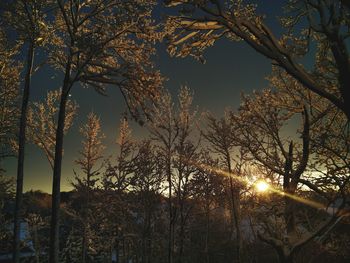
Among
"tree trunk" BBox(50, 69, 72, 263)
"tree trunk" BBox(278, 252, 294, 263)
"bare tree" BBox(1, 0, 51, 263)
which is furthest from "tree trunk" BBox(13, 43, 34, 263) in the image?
"tree trunk" BBox(278, 252, 294, 263)

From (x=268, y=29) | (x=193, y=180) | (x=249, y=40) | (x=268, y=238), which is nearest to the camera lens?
(x=249, y=40)

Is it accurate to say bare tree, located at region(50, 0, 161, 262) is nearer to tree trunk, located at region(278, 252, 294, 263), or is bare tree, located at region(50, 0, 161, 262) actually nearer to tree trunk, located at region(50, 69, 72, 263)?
tree trunk, located at region(50, 69, 72, 263)

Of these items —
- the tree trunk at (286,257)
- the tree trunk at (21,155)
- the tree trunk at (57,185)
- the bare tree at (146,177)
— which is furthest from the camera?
the bare tree at (146,177)

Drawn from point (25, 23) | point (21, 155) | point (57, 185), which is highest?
point (25, 23)

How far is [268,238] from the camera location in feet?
23.7

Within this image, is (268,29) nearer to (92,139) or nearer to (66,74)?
(66,74)

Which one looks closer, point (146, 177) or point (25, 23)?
point (25, 23)

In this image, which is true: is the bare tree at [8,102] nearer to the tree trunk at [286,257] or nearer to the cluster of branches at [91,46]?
the cluster of branches at [91,46]

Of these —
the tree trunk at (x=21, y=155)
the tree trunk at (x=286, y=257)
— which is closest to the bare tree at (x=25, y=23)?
the tree trunk at (x=21, y=155)

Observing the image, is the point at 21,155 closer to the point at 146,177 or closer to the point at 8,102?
the point at 8,102

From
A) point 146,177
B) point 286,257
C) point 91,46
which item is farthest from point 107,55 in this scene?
point 146,177

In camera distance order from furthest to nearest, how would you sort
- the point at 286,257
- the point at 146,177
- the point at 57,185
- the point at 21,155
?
the point at 146,177, the point at 21,155, the point at 57,185, the point at 286,257

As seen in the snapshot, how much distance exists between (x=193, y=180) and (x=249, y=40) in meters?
19.5

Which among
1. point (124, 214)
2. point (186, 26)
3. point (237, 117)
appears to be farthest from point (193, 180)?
point (186, 26)
